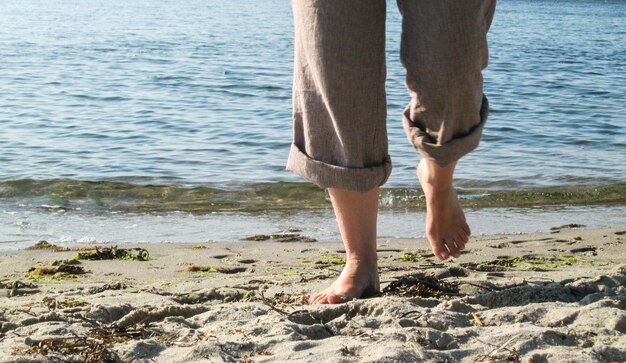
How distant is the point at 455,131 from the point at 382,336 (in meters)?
0.62

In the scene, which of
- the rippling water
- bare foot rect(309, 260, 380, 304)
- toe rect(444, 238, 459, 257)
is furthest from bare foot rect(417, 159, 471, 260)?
the rippling water

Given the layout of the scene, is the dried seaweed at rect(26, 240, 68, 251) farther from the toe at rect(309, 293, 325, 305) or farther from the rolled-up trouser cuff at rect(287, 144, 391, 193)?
the rolled-up trouser cuff at rect(287, 144, 391, 193)

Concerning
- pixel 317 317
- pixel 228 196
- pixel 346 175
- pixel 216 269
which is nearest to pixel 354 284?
pixel 317 317

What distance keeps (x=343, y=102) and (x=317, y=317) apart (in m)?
0.67

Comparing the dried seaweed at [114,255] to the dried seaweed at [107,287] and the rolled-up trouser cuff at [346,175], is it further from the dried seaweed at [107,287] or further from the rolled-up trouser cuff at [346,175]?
the rolled-up trouser cuff at [346,175]

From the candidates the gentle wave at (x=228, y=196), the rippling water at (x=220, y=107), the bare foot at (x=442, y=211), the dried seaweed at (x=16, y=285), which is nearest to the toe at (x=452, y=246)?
the bare foot at (x=442, y=211)

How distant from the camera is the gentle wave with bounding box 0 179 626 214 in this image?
673 cm

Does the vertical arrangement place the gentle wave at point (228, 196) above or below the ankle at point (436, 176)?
below

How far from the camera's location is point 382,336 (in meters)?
2.35

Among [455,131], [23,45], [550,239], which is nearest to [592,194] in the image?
[550,239]

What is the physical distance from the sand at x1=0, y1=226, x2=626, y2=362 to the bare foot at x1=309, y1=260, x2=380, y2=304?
87 millimetres

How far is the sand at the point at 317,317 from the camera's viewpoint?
2240 mm

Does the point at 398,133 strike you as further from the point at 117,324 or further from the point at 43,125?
the point at 117,324

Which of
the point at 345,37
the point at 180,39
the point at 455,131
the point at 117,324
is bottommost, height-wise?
the point at 180,39
